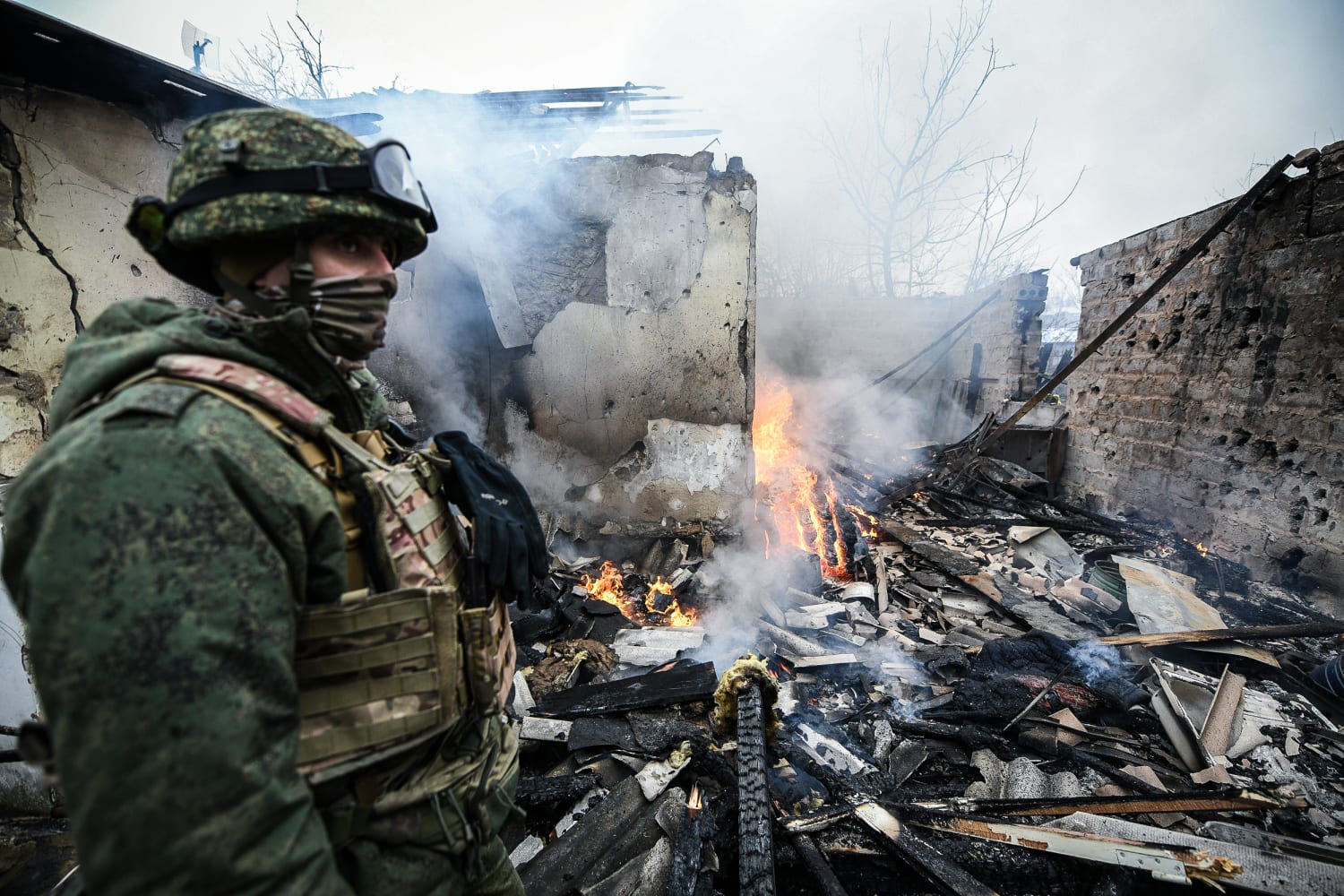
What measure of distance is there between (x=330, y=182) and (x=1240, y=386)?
8.37 meters

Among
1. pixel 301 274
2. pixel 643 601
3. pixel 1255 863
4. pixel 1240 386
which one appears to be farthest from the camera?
pixel 1240 386

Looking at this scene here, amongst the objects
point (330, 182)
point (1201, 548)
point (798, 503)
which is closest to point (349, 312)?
point (330, 182)

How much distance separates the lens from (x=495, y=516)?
158 centimetres

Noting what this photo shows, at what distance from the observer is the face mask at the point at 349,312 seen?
1.30 m

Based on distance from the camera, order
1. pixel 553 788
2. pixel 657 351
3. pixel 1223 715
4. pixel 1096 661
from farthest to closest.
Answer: pixel 657 351
pixel 1096 661
pixel 1223 715
pixel 553 788

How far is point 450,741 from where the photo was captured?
1.46 m

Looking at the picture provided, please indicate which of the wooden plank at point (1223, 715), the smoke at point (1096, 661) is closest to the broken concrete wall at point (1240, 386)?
the wooden plank at point (1223, 715)

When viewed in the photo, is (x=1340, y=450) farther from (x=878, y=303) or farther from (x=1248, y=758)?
(x=878, y=303)

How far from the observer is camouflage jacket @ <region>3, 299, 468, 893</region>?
80cm

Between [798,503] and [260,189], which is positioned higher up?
[260,189]

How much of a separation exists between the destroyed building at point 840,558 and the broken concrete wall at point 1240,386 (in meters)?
0.03

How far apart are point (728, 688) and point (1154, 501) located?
707cm

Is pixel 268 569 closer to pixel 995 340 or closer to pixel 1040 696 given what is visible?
pixel 1040 696

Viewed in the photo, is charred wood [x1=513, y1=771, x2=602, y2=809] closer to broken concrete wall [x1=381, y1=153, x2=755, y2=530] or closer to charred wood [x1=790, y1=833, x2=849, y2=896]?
charred wood [x1=790, y1=833, x2=849, y2=896]
